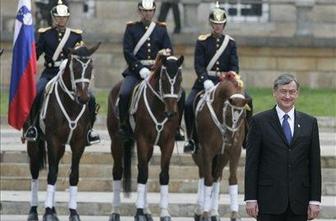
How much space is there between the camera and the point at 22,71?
979 inches

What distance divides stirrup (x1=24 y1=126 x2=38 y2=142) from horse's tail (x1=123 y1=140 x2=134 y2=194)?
1.27m

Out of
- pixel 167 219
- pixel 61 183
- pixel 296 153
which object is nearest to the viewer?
pixel 296 153

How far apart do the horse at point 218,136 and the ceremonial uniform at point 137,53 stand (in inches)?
35.6

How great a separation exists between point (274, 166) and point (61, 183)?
10.9 m

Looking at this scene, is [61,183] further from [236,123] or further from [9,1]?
[9,1]

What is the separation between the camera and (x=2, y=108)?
33.0m

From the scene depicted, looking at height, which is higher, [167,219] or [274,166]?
[274,166]

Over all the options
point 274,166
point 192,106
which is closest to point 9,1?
point 192,106

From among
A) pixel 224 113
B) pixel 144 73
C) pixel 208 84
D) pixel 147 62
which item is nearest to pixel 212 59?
pixel 208 84

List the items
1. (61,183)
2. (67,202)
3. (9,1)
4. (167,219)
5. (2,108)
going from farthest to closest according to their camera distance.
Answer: (9,1) → (2,108) → (61,183) → (67,202) → (167,219)

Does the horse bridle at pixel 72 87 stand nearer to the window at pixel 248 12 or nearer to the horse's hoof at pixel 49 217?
the horse's hoof at pixel 49 217

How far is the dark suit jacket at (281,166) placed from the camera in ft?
51.9

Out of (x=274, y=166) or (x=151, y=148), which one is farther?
(x=151, y=148)

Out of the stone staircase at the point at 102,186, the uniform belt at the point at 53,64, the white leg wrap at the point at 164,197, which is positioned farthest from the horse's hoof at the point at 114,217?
the uniform belt at the point at 53,64
